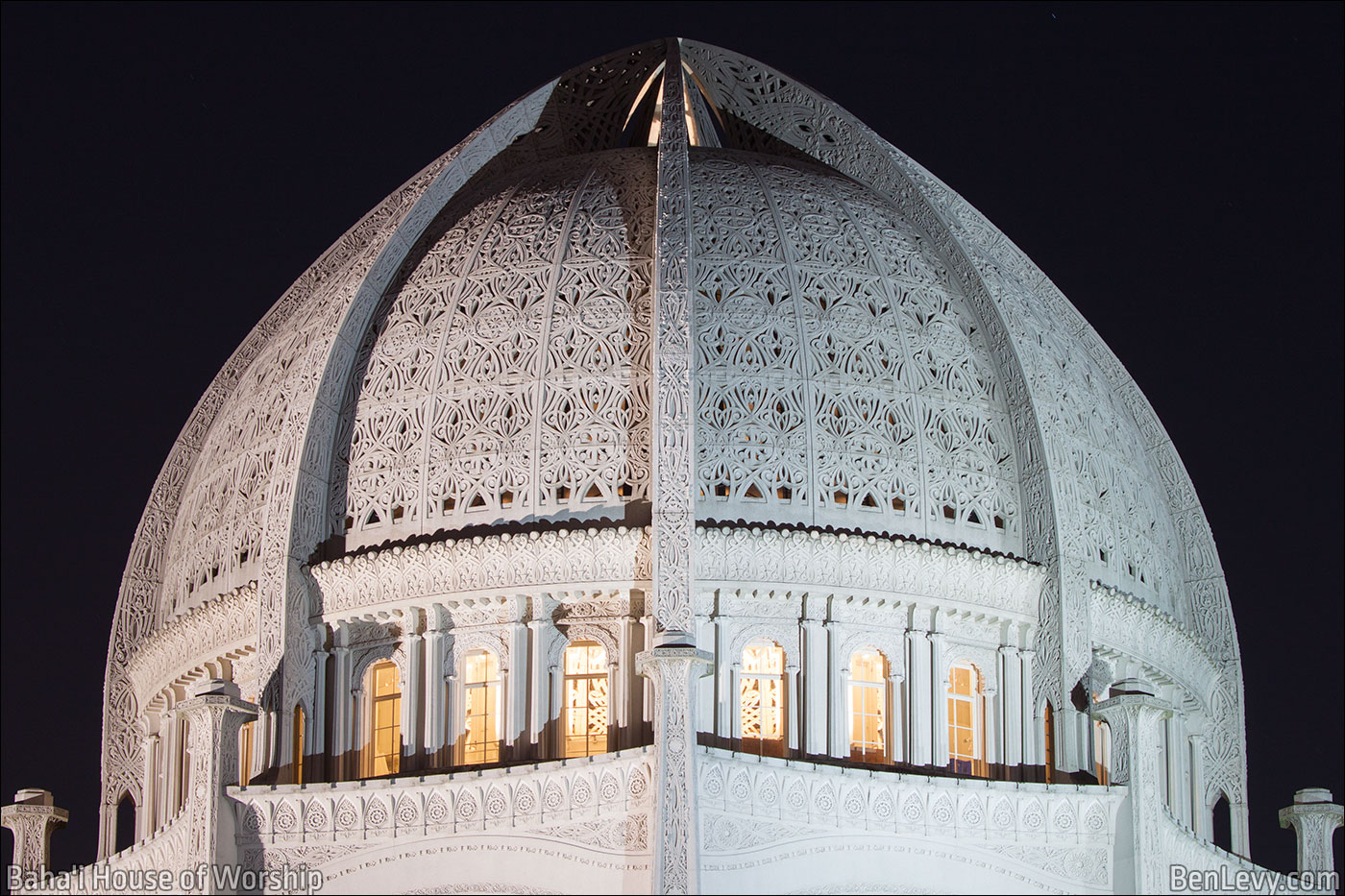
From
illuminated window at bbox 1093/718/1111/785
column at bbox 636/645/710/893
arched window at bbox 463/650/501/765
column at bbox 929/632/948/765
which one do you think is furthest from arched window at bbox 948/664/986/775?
arched window at bbox 463/650/501/765

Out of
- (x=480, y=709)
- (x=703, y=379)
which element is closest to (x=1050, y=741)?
(x=703, y=379)

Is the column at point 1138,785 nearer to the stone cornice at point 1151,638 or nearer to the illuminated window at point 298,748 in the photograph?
the stone cornice at point 1151,638

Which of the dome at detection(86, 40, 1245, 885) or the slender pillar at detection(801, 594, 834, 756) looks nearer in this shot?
the slender pillar at detection(801, 594, 834, 756)

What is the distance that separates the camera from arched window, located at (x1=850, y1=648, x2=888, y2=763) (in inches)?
1513

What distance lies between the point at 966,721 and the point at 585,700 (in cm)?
617

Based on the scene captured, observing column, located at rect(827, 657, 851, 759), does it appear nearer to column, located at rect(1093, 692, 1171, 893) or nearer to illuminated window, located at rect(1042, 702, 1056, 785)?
illuminated window, located at rect(1042, 702, 1056, 785)

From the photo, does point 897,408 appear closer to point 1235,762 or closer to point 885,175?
point 885,175

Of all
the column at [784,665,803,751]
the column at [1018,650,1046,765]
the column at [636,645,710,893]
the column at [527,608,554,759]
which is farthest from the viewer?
the column at [1018,650,1046,765]

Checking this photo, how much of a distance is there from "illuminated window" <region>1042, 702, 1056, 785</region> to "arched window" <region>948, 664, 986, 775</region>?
40.2 inches

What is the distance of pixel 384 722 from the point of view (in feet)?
129

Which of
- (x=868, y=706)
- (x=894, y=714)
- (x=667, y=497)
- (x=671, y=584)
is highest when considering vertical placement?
(x=667, y=497)

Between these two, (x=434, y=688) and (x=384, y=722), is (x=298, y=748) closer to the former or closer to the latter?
(x=384, y=722)

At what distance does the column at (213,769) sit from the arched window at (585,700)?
4.93 meters

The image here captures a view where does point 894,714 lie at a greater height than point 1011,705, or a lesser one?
lesser
